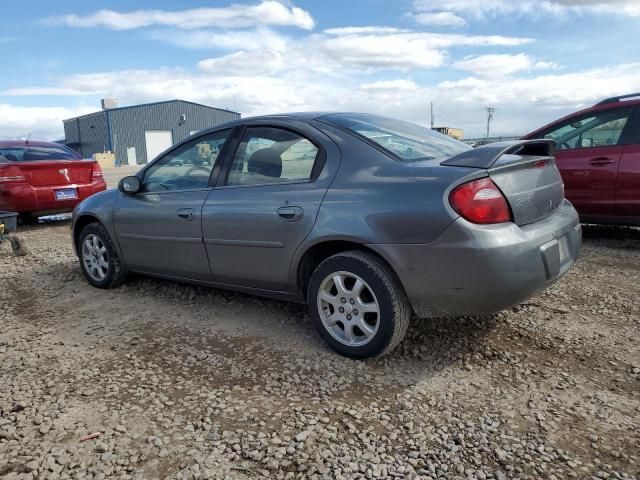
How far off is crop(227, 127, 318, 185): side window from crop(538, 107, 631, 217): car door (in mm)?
4016

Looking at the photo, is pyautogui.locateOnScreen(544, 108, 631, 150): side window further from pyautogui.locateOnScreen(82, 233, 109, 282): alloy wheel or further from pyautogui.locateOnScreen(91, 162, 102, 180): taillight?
pyautogui.locateOnScreen(91, 162, 102, 180): taillight

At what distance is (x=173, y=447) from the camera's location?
2250 mm

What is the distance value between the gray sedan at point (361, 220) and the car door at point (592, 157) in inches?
110

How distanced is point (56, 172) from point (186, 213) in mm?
5243

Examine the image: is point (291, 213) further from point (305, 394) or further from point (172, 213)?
point (172, 213)

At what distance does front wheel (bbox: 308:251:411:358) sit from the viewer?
110 inches

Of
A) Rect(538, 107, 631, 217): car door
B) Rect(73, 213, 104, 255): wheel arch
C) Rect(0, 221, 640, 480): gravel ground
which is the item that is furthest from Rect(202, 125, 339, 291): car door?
Rect(538, 107, 631, 217): car door

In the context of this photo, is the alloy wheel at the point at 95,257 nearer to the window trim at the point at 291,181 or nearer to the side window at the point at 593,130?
the window trim at the point at 291,181

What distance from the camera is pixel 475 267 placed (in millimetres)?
2539

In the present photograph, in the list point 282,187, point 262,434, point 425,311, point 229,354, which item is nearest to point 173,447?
point 262,434

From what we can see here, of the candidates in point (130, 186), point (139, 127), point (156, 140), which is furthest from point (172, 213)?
point (156, 140)

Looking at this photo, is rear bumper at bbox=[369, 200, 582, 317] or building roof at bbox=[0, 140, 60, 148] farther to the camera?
building roof at bbox=[0, 140, 60, 148]

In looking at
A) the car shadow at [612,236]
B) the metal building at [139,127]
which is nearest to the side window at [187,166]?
the car shadow at [612,236]

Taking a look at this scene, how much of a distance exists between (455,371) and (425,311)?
430mm
